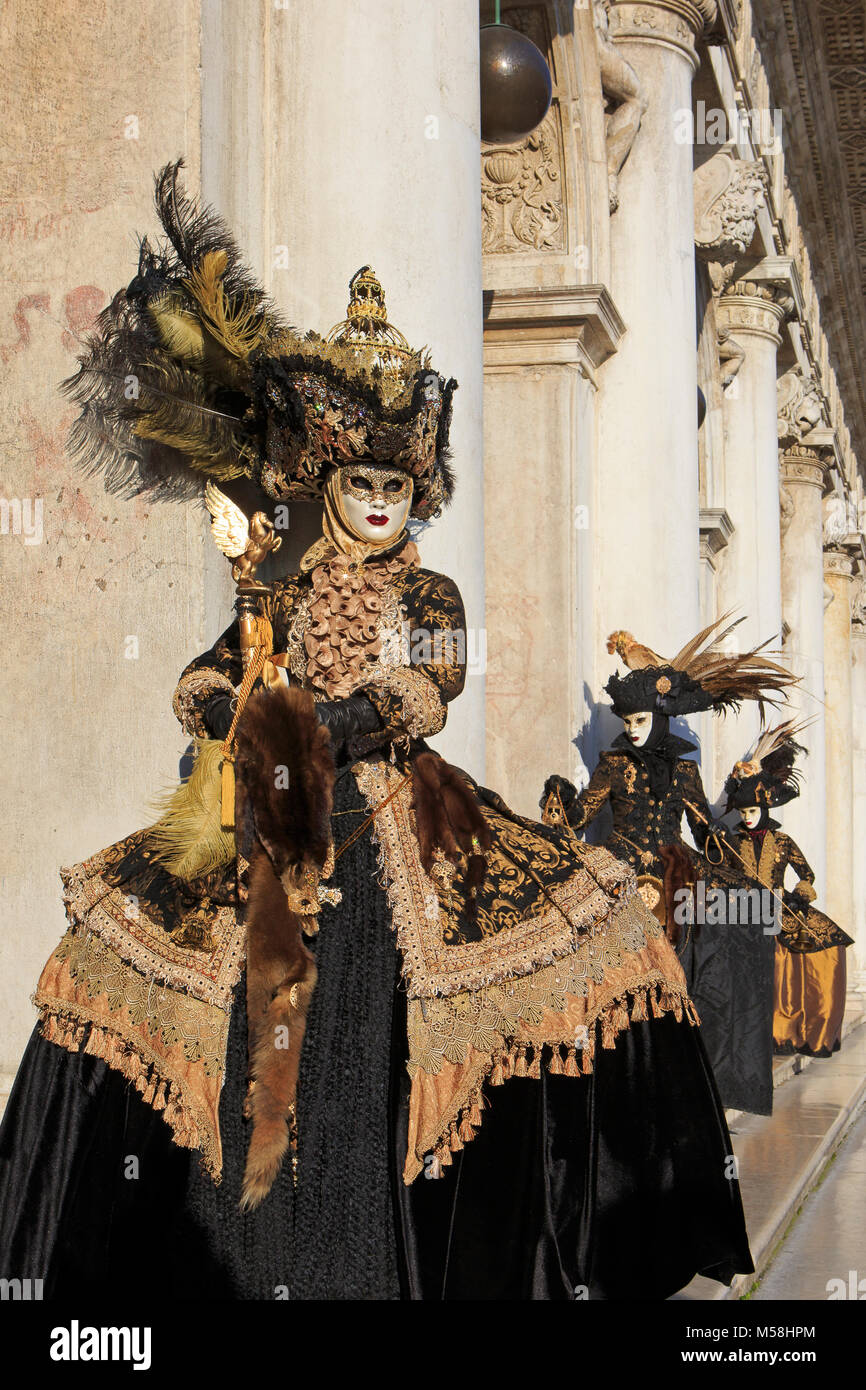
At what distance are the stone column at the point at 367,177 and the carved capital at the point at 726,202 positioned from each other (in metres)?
6.75

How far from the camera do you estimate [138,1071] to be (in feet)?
12.1

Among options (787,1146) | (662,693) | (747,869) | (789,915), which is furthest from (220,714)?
(789,915)

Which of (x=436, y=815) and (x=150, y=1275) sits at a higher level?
(x=436, y=815)

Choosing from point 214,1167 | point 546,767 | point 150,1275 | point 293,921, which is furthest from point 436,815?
point 546,767

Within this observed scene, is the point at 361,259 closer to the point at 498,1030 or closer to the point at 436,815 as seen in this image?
the point at 436,815

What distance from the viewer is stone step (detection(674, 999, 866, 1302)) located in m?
5.52

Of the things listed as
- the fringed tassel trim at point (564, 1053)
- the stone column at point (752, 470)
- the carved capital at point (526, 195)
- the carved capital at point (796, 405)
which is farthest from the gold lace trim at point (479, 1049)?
the carved capital at point (796, 405)

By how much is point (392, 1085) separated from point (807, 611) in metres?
15.3

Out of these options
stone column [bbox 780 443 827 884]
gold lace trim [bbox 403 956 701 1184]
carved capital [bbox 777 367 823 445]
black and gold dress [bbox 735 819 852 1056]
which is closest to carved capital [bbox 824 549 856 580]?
stone column [bbox 780 443 827 884]

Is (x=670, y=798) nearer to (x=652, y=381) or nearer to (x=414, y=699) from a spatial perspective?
(x=652, y=381)

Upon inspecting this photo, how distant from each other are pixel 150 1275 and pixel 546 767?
16.5 feet

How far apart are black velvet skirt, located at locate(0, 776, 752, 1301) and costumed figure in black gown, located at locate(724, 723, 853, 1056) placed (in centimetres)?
655
